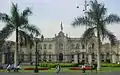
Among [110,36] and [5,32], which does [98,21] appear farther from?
[5,32]

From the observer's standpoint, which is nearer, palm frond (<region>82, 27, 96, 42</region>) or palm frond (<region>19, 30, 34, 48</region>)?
palm frond (<region>19, 30, 34, 48</region>)

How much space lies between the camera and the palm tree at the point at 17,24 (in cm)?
4175

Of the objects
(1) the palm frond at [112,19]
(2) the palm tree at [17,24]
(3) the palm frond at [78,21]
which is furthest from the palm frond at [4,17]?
(1) the palm frond at [112,19]

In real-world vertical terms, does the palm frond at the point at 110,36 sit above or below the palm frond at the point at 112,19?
below

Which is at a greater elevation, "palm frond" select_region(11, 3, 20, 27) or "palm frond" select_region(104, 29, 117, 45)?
"palm frond" select_region(11, 3, 20, 27)

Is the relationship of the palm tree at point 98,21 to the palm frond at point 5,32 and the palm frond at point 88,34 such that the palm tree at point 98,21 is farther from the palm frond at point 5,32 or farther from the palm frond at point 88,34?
the palm frond at point 5,32

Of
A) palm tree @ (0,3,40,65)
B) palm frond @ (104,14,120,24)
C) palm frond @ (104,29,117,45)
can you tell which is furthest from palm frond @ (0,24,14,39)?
palm frond @ (104,14,120,24)

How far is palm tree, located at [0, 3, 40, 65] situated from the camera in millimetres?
41750

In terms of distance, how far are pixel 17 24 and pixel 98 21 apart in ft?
35.3

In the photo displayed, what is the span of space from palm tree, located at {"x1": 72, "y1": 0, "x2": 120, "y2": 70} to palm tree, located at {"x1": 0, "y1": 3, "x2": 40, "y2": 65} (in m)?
6.84

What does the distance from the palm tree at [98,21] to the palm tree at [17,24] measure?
6842 millimetres

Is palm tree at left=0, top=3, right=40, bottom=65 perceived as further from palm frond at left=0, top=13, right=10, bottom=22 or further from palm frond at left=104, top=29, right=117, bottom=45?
palm frond at left=104, top=29, right=117, bottom=45

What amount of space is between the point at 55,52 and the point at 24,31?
82.4 m

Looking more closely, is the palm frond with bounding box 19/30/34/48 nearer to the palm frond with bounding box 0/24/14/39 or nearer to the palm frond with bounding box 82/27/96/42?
the palm frond with bounding box 0/24/14/39
